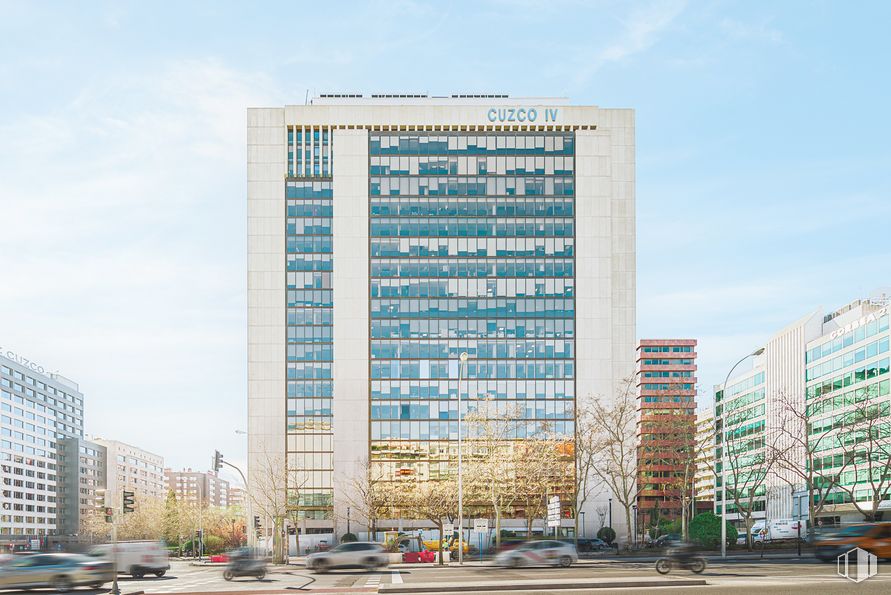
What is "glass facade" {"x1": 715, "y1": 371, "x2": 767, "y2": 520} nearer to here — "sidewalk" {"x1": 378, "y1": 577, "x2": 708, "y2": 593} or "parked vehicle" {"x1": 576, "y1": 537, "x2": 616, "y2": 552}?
"parked vehicle" {"x1": 576, "y1": 537, "x2": 616, "y2": 552}

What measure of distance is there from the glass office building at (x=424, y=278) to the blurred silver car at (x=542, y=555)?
2971 inches

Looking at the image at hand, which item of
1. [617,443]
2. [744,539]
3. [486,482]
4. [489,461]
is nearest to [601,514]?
[617,443]

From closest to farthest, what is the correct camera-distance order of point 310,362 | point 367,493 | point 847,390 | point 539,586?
1. point 539,586
2. point 367,493
3. point 847,390
4. point 310,362

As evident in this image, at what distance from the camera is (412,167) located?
13462 centimetres

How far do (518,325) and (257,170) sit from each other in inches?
1650

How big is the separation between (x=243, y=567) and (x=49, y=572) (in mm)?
10611

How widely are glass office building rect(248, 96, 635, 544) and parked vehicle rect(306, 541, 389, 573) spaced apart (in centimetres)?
7233

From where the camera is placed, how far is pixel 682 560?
4009cm

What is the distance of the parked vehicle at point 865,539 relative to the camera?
146ft

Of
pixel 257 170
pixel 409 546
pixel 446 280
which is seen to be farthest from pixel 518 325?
pixel 409 546

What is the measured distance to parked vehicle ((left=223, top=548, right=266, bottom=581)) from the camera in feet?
161

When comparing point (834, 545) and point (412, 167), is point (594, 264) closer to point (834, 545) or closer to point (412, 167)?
point (412, 167)

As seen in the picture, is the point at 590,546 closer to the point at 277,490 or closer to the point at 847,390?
the point at 277,490

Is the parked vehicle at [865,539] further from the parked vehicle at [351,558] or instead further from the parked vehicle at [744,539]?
the parked vehicle at [744,539]
